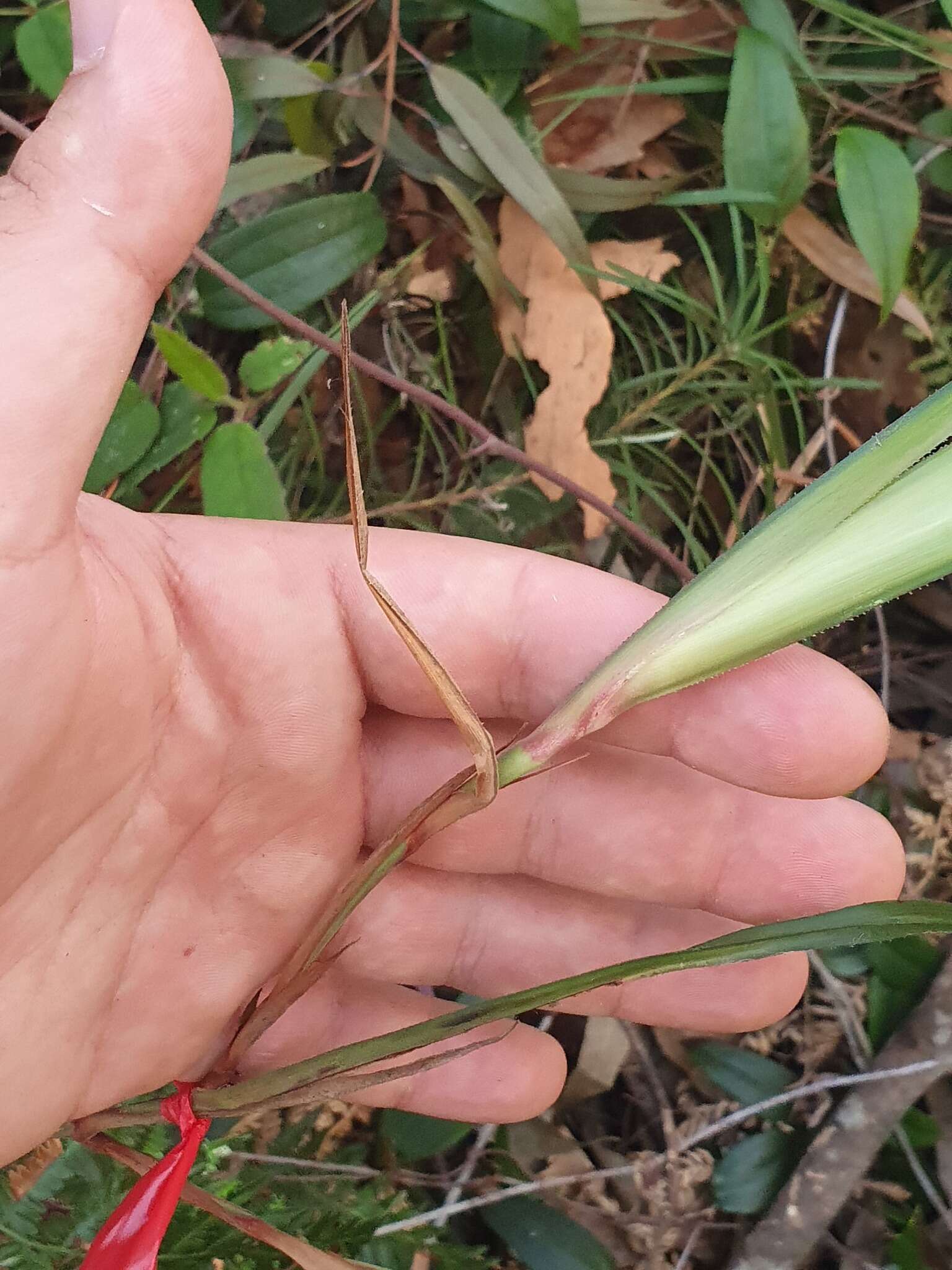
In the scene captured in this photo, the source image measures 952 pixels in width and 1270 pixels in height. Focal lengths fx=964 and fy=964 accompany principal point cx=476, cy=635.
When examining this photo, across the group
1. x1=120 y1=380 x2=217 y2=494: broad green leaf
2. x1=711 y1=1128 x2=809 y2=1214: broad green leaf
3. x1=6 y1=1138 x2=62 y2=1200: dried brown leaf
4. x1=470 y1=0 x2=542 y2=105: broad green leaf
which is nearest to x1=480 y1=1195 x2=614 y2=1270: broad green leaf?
x1=711 y1=1128 x2=809 y2=1214: broad green leaf

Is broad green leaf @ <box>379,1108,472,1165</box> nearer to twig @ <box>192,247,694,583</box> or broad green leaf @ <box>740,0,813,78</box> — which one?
twig @ <box>192,247,694,583</box>

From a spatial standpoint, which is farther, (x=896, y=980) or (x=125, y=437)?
(x=896, y=980)

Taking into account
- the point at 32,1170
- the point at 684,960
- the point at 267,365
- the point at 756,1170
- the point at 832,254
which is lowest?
the point at 756,1170

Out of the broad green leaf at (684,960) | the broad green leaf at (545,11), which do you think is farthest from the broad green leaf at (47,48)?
the broad green leaf at (684,960)

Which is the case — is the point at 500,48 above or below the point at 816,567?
above

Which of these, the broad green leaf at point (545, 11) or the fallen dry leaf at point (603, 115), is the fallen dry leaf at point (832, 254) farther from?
the broad green leaf at point (545, 11)

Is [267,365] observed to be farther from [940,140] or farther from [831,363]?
[940,140]

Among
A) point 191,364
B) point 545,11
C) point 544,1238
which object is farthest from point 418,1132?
point 545,11

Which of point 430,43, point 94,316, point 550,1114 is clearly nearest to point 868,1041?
point 550,1114
